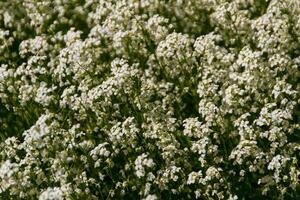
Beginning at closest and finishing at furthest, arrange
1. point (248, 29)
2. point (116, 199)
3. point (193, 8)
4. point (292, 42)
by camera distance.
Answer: point (116, 199), point (292, 42), point (248, 29), point (193, 8)

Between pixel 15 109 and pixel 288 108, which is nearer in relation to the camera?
pixel 288 108

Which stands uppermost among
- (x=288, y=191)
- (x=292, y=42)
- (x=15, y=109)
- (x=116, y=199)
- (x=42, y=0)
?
(x=42, y=0)

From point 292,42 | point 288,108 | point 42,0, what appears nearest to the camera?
point 288,108

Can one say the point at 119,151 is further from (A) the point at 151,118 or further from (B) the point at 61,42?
(B) the point at 61,42

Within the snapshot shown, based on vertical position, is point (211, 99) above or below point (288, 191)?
above

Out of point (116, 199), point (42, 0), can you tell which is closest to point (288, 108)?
point (116, 199)

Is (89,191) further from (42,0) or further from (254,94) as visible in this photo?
(42,0)
